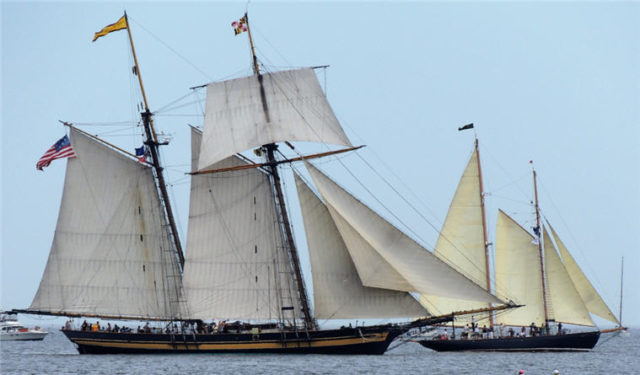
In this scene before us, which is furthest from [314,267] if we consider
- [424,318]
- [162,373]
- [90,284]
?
[90,284]

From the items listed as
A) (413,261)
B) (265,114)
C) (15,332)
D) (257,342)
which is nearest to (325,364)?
(257,342)

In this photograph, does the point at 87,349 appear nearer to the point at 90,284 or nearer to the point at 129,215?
the point at 90,284

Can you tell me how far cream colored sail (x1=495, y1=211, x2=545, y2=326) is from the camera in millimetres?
75938

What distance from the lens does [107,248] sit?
69938 millimetres

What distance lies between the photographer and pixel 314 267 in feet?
205

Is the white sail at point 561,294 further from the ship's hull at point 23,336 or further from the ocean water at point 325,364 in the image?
the ship's hull at point 23,336

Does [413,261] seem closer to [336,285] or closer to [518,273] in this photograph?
[336,285]

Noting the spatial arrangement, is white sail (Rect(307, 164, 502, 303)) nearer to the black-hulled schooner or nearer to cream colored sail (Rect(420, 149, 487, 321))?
the black-hulled schooner

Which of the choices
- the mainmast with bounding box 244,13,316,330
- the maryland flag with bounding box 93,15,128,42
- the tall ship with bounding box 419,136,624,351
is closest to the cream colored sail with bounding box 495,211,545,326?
the tall ship with bounding box 419,136,624,351

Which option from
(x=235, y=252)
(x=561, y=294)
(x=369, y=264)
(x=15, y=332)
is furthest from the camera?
(x=15, y=332)

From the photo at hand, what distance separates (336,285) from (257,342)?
6.96 m

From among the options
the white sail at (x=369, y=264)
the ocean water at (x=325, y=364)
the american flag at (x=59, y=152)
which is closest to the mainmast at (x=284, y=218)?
the ocean water at (x=325, y=364)

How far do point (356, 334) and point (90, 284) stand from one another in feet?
63.0

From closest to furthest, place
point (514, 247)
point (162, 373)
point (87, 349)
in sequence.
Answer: point (162, 373)
point (87, 349)
point (514, 247)
